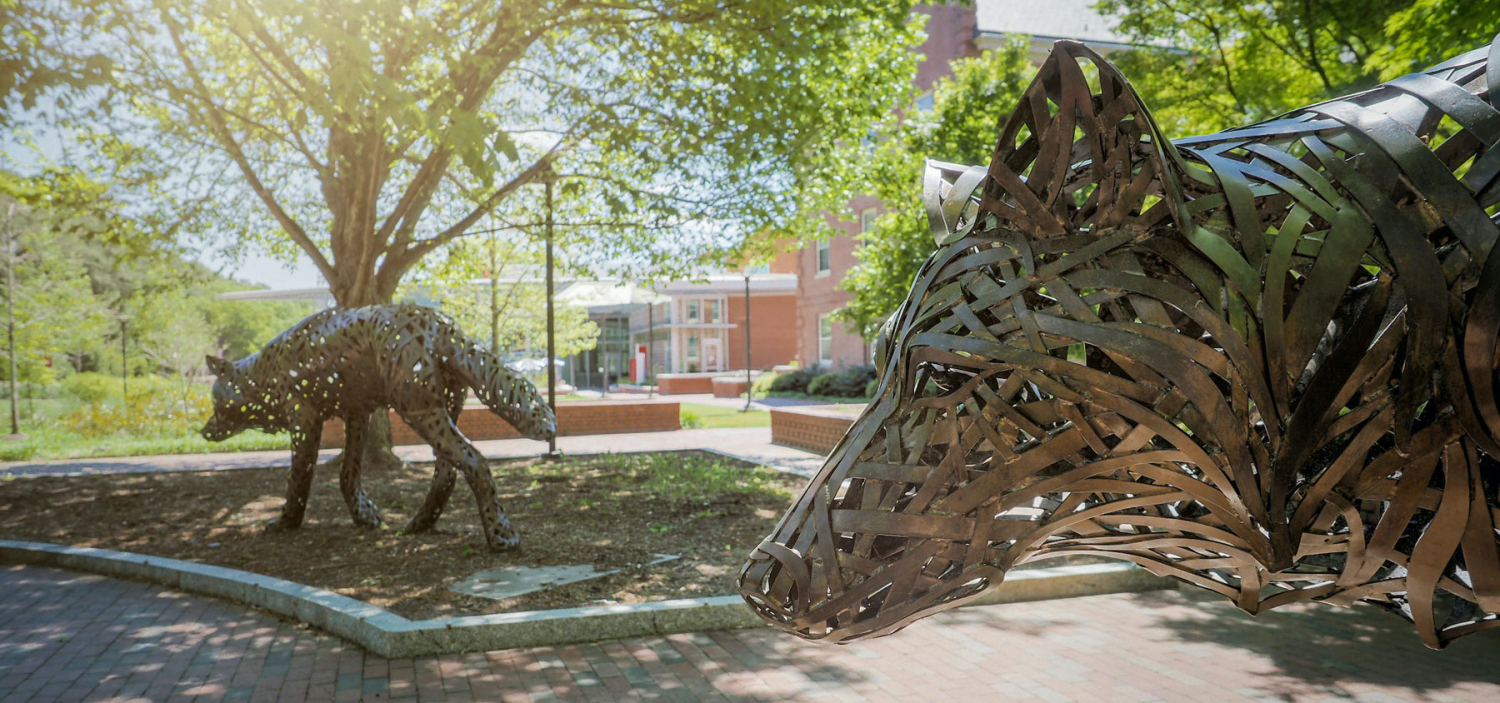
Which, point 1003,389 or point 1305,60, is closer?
point 1003,389

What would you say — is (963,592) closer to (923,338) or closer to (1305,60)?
(923,338)

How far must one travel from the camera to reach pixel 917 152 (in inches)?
645

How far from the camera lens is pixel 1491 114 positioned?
1302 millimetres

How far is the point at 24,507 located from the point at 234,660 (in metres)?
8.22

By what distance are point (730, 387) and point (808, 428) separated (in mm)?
19842

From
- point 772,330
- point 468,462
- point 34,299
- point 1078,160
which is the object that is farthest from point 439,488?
point 772,330

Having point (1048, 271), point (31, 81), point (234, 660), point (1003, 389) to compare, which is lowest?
point (234, 660)

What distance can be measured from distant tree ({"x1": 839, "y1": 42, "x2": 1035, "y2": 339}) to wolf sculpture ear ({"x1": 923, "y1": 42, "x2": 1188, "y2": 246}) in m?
13.9

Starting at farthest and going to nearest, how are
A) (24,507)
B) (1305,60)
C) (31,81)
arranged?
(24,507)
(1305,60)
(31,81)

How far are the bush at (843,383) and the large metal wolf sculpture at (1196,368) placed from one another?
1100 inches

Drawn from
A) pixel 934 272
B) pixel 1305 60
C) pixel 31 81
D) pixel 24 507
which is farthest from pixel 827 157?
pixel 934 272

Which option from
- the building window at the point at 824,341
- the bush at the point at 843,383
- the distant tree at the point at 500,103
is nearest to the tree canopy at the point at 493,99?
the distant tree at the point at 500,103

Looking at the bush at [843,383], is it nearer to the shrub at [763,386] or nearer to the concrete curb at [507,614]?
the shrub at [763,386]

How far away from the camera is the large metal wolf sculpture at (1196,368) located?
1.27m
